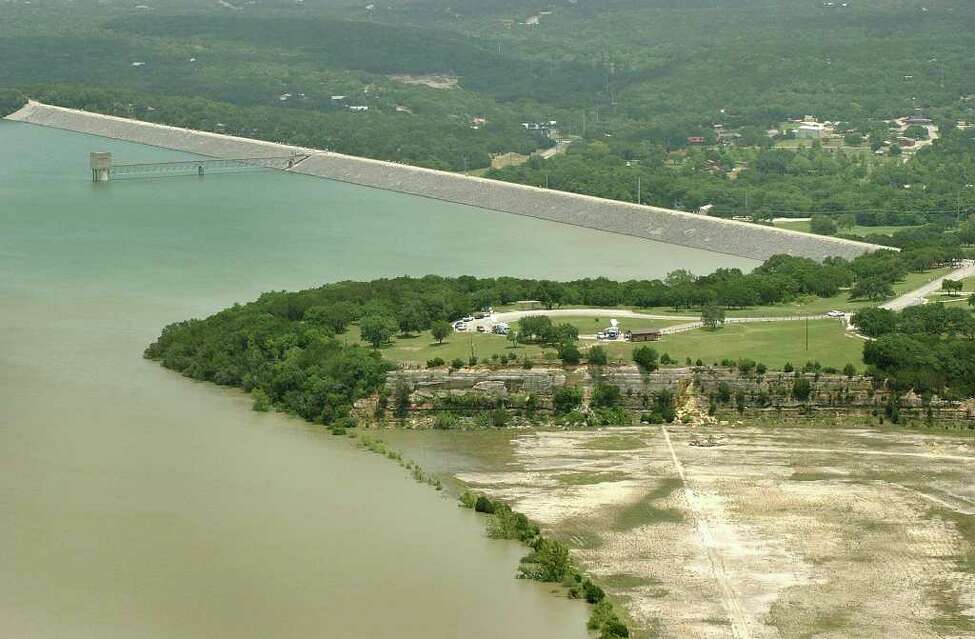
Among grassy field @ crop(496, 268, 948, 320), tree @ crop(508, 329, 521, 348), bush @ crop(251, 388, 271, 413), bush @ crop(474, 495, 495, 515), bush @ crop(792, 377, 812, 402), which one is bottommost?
bush @ crop(474, 495, 495, 515)

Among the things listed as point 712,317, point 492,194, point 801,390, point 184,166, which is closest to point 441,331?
point 712,317

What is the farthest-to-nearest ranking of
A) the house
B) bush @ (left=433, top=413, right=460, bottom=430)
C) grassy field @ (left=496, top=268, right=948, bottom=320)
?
the house, grassy field @ (left=496, top=268, right=948, bottom=320), bush @ (left=433, top=413, right=460, bottom=430)

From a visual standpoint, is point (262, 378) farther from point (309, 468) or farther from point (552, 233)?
point (552, 233)

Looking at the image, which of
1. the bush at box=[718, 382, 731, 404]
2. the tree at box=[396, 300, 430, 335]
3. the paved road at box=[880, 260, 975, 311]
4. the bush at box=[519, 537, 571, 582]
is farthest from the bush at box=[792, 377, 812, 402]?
the bush at box=[519, 537, 571, 582]

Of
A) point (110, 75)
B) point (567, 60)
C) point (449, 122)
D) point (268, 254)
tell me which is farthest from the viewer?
point (567, 60)

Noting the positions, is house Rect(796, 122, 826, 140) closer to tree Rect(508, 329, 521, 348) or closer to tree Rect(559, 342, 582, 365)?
tree Rect(508, 329, 521, 348)

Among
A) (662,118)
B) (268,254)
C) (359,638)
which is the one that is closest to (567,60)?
(662,118)
